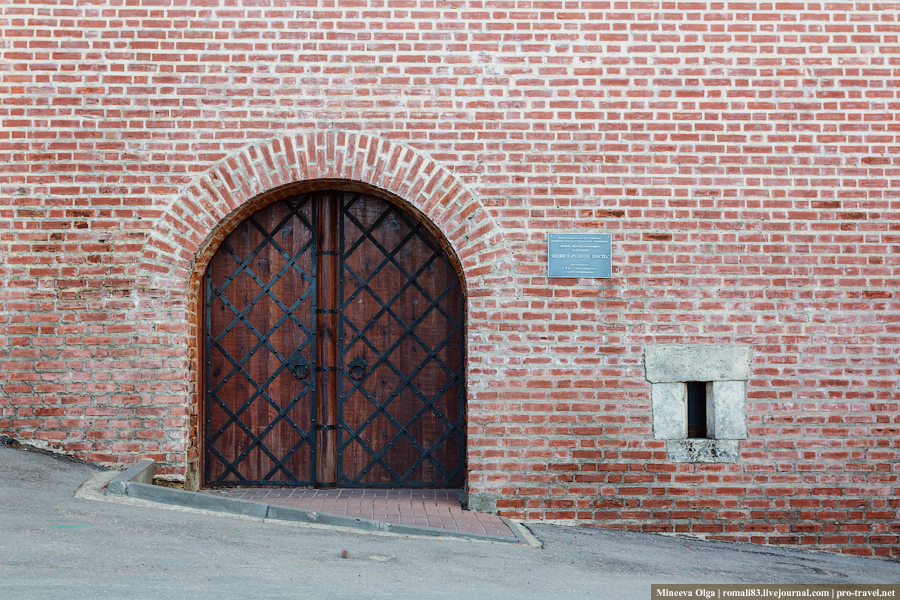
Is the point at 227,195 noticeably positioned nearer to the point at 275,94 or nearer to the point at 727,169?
the point at 275,94

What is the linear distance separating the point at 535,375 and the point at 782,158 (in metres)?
2.40

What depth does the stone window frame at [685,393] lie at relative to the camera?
Answer: 5.32 metres

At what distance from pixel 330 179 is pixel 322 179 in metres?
0.06

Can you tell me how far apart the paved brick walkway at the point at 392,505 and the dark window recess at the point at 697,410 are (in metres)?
1.59

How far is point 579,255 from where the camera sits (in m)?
5.34

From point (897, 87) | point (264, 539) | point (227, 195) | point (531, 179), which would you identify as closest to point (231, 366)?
point (227, 195)

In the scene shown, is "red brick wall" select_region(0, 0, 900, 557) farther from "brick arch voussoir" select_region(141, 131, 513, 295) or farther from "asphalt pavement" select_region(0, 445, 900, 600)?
"asphalt pavement" select_region(0, 445, 900, 600)

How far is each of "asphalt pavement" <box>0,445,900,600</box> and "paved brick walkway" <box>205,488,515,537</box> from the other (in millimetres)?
269

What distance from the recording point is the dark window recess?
214 inches
